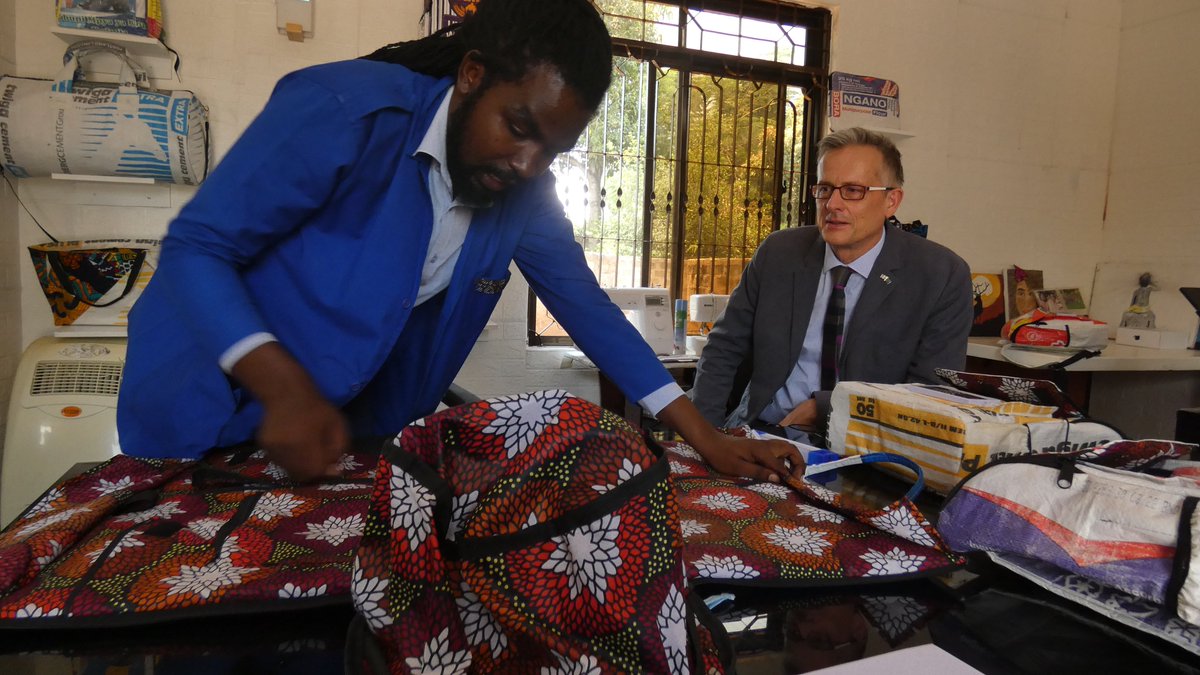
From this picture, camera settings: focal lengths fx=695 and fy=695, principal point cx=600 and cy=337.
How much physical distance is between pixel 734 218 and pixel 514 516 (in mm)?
3580

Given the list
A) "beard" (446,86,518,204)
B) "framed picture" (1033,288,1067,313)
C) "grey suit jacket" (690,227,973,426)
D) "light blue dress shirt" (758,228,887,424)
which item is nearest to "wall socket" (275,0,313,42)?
"grey suit jacket" (690,227,973,426)

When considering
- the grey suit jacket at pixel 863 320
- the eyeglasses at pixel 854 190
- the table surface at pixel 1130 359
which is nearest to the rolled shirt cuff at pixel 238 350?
the grey suit jacket at pixel 863 320

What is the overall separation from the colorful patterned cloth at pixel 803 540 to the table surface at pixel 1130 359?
273cm

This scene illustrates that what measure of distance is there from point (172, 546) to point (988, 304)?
4635 mm

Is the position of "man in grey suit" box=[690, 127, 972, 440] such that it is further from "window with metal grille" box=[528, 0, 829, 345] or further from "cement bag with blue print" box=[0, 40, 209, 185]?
"cement bag with blue print" box=[0, 40, 209, 185]

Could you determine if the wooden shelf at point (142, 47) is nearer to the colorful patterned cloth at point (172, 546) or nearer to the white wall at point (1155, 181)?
the colorful patterned cloth at point (172, 546)

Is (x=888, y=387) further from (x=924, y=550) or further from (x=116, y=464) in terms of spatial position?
(x=116, y=464)

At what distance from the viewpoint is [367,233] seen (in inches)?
43.6

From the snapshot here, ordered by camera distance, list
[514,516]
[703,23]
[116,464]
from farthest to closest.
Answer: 1. [703,23]
2. [116,464]
3. [514,516]

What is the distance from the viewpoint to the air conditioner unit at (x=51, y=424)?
97.4 inches

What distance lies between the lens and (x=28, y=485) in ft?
8.13

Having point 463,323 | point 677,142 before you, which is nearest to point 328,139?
point 463,323

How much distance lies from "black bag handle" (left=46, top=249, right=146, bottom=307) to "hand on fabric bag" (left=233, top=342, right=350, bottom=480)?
2272 mm

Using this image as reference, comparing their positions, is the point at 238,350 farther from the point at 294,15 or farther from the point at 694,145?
the point at 694,145
